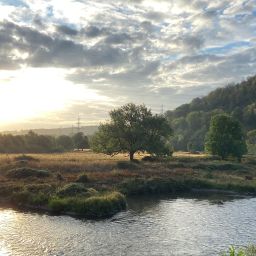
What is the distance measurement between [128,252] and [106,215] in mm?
13117

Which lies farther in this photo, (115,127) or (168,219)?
(115,127)

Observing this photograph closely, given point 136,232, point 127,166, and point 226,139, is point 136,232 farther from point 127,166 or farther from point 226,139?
point 226,139

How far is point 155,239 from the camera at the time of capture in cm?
3347

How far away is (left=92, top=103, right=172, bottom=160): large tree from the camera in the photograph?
93.5 m

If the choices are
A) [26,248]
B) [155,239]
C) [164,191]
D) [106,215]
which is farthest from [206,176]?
[26,248]

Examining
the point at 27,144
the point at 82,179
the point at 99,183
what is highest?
the point at 27,144

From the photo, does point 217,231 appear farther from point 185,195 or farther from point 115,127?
point 115,127

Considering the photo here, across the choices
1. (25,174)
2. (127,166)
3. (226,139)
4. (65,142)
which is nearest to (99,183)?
(25,174)

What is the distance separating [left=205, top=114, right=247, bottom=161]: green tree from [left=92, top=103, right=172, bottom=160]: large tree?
50.0 ft

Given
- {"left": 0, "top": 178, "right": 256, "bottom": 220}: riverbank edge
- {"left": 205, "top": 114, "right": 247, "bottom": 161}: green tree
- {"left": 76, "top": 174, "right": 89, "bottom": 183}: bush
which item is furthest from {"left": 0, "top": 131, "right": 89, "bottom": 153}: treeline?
{"left": 0, "top": 178, "right": 256, "bottom": 220}: riverbank edge

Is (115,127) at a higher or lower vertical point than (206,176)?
higher

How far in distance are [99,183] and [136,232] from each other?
77.3 ft

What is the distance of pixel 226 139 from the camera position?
10512 centimetres

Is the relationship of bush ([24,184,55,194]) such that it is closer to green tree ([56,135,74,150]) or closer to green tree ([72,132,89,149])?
green tree ([56,135,74,150])
